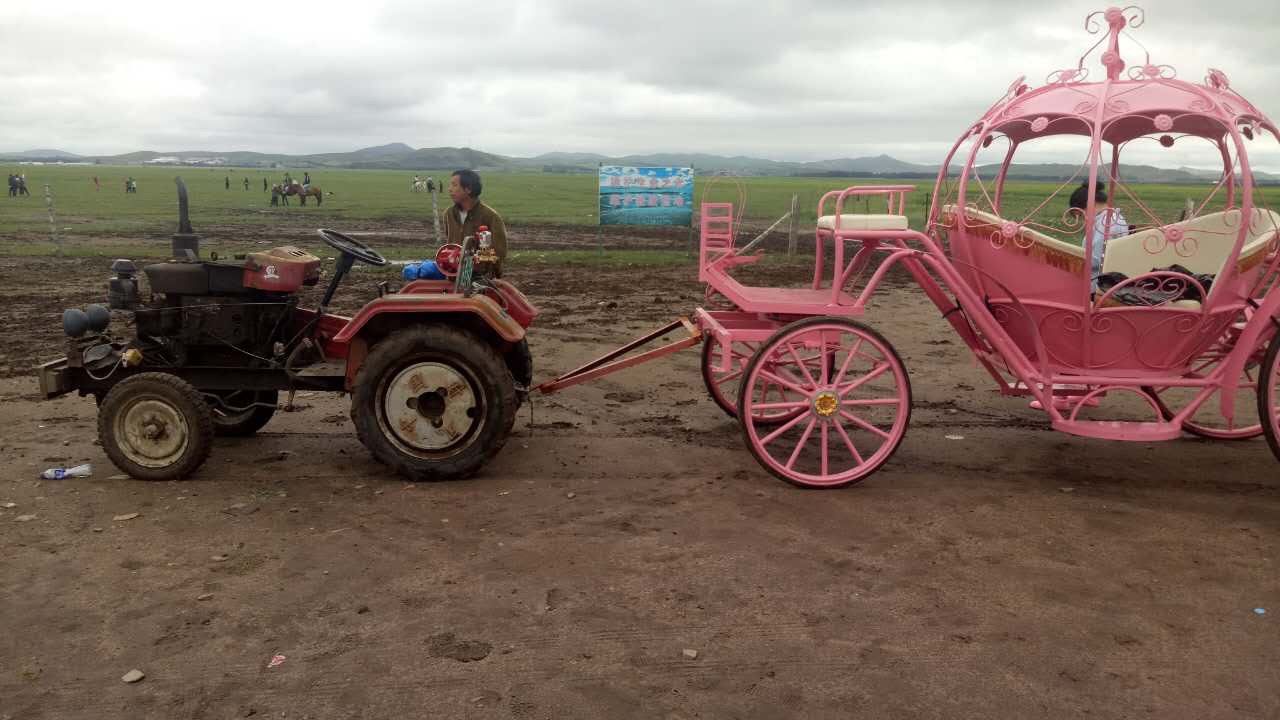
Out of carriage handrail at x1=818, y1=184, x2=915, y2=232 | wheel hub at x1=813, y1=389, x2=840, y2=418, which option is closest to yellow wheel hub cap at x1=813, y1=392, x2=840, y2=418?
wheel hub at x1=813, y1=389, x2=840, y2=418

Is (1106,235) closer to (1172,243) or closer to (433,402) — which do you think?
(1172,243)

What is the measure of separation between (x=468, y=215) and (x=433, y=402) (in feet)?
6.70

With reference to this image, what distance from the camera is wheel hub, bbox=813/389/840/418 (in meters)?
5.23

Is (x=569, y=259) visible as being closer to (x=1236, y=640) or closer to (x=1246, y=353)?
(x=1246, y=353)

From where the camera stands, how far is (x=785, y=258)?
1898 centimetres

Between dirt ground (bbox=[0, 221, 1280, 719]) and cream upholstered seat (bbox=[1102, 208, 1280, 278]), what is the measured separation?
4.04 feet

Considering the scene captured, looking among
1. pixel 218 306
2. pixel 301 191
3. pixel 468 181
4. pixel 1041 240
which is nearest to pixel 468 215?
pixel 468 181

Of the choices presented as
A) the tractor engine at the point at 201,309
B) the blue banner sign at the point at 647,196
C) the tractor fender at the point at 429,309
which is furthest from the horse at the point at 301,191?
the tractor fender at the point at 429,309

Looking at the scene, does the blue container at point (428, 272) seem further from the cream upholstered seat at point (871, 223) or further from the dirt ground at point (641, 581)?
the cream upholstered seat at point (871, 223)

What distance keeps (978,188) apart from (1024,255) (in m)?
0.51

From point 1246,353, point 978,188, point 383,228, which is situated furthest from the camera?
point 383,228

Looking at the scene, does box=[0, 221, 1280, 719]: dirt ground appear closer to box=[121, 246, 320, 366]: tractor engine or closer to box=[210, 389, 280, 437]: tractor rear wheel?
box=[210, 389, 280, 437]: tractor rear wheel

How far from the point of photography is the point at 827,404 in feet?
17.2

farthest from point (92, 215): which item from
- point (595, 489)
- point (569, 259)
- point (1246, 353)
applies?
point (1246, 353)
